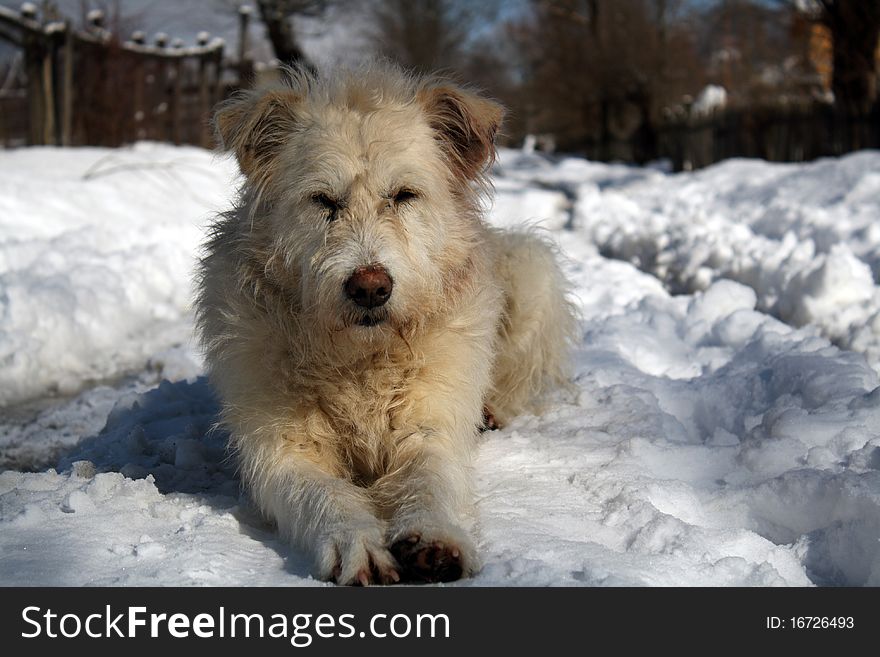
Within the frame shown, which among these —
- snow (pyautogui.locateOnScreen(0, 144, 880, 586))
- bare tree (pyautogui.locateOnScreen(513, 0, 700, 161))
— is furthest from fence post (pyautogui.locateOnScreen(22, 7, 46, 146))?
bare tree (pyautogui.locateOnScreen(513, 0, 700, 161))

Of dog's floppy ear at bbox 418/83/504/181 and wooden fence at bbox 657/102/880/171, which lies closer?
dog's floppy ear at bbox 418/83/504/181

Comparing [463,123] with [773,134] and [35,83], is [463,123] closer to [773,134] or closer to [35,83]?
[35,83]

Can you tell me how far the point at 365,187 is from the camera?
3.64m

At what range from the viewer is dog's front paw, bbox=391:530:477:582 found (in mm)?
2832

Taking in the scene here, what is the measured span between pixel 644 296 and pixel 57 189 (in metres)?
7.50

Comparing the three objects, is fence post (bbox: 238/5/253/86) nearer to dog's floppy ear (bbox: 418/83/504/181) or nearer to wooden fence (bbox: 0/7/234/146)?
wooden fence (bbox: 0/7/234/146)

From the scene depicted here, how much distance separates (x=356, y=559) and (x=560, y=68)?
128 ft

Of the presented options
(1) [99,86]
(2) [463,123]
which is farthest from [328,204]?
(1) [99,86]

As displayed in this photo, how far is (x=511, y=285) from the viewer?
532 cm

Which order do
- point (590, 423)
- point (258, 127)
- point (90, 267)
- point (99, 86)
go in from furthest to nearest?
1. point (99, 86)
2. point (90, 267)
3. point (590, 423)
4. point (258, 127)

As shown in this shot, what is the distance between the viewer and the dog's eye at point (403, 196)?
3.72 meters

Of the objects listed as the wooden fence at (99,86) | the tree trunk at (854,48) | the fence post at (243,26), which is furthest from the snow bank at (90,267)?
the fence post at (243,26)

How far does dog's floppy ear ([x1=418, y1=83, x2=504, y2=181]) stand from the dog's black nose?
3.16ft

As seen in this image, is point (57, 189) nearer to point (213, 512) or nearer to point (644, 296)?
point (644, 296)
